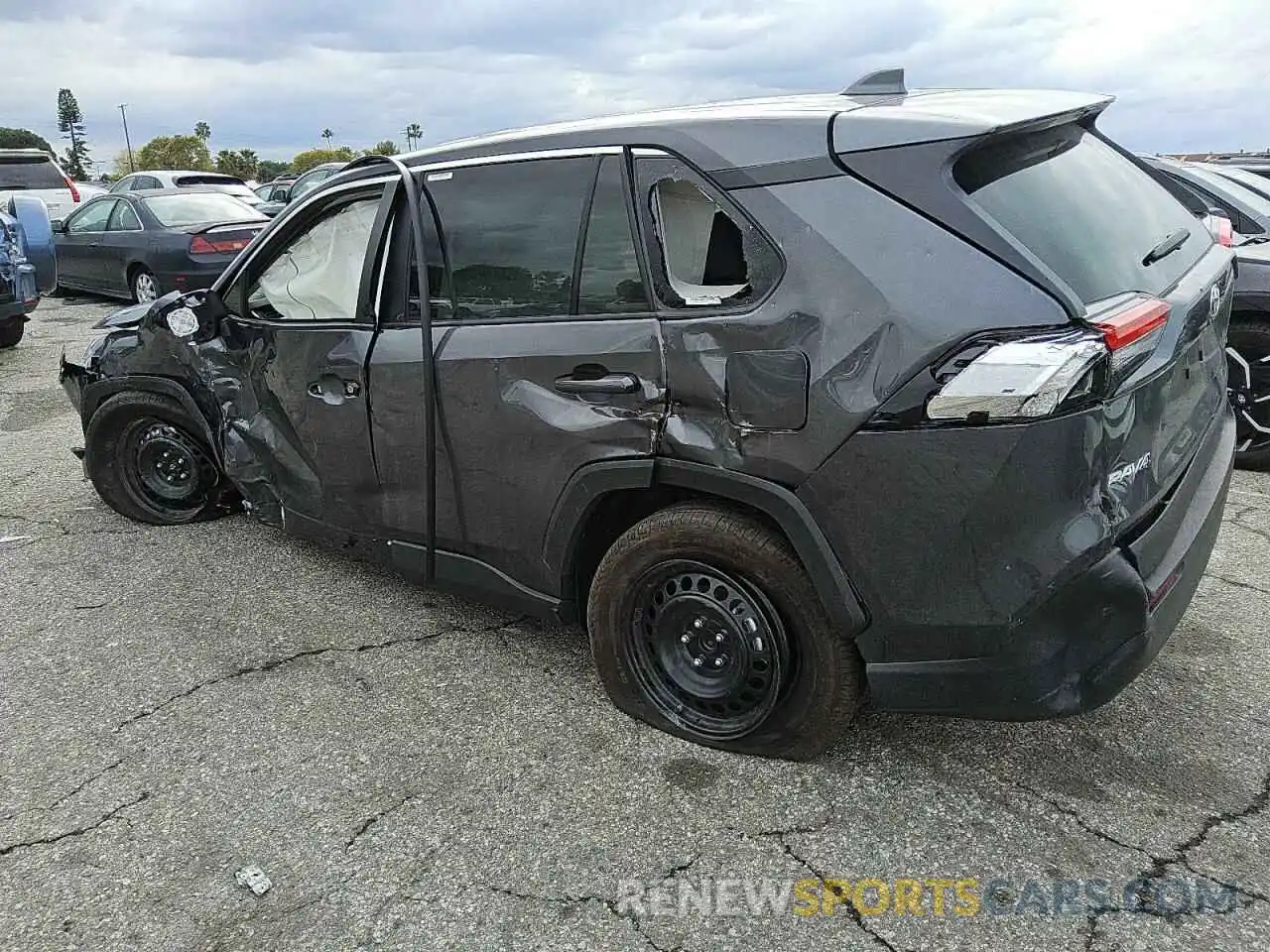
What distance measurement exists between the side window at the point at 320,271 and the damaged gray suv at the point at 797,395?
0.10 feet

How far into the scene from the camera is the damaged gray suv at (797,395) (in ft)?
7.16

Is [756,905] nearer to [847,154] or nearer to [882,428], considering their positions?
[882,428]

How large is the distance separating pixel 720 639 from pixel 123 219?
1146cm

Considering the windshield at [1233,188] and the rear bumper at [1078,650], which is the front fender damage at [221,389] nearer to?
the rear bumper at [1078,650]

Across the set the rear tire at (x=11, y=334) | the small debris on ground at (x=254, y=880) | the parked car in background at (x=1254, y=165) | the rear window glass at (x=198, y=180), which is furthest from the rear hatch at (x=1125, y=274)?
the rear window glass at (x=198, y=180)

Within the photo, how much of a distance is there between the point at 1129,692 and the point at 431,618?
2487mm

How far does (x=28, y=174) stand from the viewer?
50.3ft

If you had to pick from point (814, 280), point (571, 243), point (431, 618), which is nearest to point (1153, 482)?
point (814, 280)

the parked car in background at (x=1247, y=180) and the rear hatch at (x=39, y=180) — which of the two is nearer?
the parked car in background at (x=1247, y=180)

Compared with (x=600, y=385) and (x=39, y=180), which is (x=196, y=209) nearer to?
(x=39, y=180)

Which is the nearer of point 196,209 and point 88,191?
point 196,209

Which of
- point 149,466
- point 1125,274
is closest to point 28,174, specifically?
point 149,466

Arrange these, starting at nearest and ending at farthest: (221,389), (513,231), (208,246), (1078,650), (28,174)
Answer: (1078,650) → (513,231) → (221,389) → (208,246) → (28,174)

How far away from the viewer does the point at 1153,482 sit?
2357 mm
